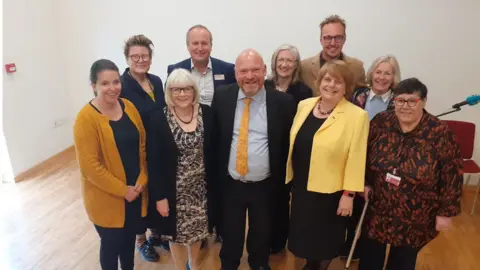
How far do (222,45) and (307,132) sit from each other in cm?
262

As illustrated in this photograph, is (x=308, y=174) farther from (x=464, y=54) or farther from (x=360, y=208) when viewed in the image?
(x=464, y=54)

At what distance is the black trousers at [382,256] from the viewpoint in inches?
87.7

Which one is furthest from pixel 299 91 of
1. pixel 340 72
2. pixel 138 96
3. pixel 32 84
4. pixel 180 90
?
pixel 32 84

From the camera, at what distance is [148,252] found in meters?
3.02

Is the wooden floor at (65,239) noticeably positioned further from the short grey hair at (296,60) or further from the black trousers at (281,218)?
the short grey hair at (296,60)

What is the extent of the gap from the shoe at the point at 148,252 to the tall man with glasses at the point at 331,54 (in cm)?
187

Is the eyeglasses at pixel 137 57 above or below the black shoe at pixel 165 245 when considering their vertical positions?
above

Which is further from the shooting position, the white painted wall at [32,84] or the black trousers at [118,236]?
the white painted wall at [32,84]

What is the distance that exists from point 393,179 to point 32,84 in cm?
437

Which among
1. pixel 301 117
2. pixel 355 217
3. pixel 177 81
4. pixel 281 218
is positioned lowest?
pixel 281 218

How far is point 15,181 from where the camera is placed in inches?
173

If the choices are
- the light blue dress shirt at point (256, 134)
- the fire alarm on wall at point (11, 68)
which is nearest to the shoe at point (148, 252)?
the light blue dress shirt at point (256, 134)

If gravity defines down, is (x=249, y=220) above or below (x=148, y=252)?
above

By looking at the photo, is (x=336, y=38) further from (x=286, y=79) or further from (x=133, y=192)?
(x=133, y=192)
